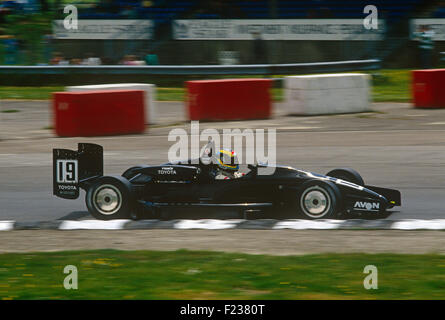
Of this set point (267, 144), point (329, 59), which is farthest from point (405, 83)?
point (267, 144)

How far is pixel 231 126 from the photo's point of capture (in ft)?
65.0

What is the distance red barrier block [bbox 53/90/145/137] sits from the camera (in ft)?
59.9

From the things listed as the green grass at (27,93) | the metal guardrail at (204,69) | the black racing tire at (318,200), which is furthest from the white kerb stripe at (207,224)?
the green grass at (27,93)

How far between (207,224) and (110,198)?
129cm

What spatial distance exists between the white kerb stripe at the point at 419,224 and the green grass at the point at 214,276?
1.65 m

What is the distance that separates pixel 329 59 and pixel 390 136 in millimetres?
11120

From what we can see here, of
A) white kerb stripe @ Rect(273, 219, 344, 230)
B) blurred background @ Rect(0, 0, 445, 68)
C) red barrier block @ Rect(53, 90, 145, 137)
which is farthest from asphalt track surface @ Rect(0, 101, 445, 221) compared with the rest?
blurred background @ Rect(0, 0, 445, 68)

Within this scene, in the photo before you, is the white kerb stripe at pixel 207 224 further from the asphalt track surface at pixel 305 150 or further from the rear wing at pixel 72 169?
the asphalt track surface at pixel 305 150

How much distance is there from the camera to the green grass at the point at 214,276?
6.80m

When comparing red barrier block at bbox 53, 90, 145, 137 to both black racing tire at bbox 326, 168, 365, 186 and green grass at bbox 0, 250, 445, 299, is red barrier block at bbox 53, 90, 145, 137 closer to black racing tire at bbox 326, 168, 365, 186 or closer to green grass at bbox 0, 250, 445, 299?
black racing tire at bbox 326, 168, 365, 186

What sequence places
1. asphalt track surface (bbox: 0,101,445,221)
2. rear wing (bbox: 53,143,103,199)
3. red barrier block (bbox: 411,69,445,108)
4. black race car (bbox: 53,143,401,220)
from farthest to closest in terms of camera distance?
1. red barrier block (bbox: 411,69,445,108)
2. asphalt track surface (bbox: 0,101,445,221)
3. rear wing (bbox: 53,143,103,199)
4. black race car (bbox: 53,143,401,220)

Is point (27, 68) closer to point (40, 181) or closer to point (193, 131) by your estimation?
point (193, 131)

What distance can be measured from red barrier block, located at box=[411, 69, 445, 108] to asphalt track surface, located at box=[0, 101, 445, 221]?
0.50 meters

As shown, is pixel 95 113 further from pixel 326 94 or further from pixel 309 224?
pixel 309 224
